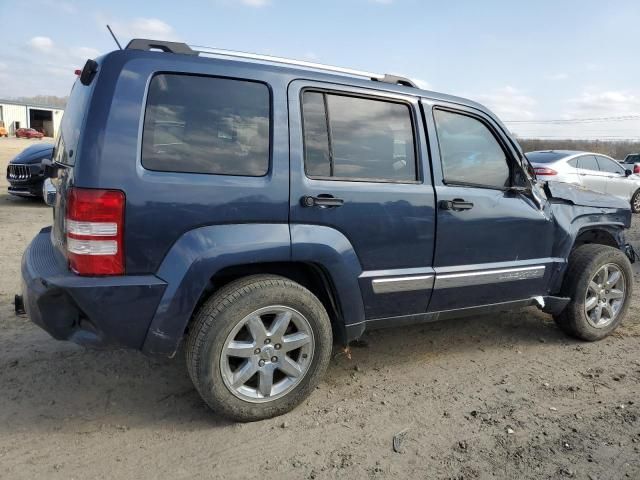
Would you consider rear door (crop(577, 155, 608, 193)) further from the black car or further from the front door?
the black car

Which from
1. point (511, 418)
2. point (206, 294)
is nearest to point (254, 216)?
point (206, 294)

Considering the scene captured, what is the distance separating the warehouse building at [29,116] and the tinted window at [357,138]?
218ft

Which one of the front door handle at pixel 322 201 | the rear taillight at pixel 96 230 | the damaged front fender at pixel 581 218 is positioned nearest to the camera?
the rear taillight at pixel 96 230

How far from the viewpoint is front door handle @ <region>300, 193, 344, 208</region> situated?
2730 millimetres

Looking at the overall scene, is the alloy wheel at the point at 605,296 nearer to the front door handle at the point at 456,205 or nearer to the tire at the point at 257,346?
the front door handle at the point at 456,205

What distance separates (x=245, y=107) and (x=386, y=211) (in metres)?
1.02

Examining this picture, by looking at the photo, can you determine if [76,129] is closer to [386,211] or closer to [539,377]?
[386,211]

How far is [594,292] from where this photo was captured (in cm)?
404

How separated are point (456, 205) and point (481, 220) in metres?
0.26

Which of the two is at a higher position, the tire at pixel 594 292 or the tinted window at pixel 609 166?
the tinted window at pixel 609 166

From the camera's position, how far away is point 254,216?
2.61 metres

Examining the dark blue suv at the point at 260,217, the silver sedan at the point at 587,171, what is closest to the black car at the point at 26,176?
the dark blue suv at the point at 260,217

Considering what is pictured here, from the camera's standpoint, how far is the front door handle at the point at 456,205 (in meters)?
3.18

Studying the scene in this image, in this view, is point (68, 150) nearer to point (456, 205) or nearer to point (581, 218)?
point (456, 205)
